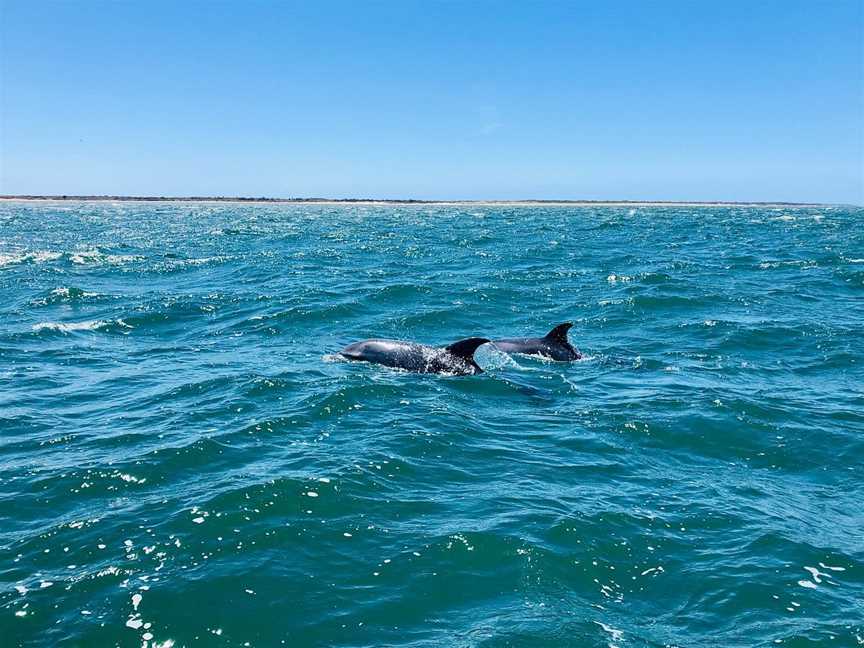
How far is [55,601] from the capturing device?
6.87 metres

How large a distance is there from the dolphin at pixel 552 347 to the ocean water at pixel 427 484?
54 centimetres

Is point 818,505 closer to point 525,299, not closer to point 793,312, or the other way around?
point 793,312

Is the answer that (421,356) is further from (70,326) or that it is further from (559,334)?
(70,326)

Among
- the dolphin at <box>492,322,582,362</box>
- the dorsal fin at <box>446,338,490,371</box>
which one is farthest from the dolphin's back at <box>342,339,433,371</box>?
the dolphin at <box>492,322,582,362</box>

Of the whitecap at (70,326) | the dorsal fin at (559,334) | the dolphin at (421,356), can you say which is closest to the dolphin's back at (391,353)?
the dolphin at (421,356)

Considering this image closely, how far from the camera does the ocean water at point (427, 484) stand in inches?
267

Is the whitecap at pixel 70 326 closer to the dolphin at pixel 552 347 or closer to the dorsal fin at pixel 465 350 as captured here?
the dorsal fin at pixel 465 350

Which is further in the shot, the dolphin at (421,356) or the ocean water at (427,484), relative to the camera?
the dolphin at (421,356)

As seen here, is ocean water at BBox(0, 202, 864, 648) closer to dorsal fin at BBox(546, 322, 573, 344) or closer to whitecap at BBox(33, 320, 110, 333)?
whitecap at BBox(33, 320, 110, 333)

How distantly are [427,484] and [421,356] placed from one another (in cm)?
703

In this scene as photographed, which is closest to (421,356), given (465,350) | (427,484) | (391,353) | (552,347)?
(391,353)

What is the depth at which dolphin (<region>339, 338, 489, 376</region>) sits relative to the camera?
16359 mm

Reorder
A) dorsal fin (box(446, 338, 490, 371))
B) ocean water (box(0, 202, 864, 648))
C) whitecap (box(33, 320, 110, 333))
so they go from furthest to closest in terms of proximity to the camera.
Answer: whitecap (box(33, 320, 110, 333))
dorsal fin (box(446, 338, 490, 371))
ocean water (box(0, 202, 864, 648))

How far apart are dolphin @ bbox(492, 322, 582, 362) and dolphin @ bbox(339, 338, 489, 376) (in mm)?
2510
